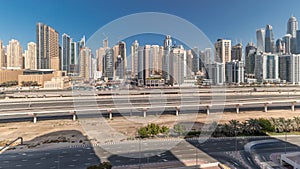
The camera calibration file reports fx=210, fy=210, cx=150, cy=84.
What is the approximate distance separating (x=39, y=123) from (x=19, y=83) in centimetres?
3412

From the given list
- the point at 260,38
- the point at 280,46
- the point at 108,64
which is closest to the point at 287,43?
the point at 280,46

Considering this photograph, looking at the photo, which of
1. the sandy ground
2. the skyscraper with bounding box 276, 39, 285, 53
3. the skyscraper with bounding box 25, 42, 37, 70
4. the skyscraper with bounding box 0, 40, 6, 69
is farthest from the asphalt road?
the skyscraper with bounding box 276, 39, 285, 53

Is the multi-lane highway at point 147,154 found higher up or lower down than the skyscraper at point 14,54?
lower down

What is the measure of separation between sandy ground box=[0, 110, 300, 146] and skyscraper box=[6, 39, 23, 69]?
51622mm

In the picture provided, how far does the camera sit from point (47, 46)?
58.3 metres

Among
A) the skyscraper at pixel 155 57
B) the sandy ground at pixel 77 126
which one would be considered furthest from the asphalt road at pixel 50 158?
the skyscraper at pixel 155 57

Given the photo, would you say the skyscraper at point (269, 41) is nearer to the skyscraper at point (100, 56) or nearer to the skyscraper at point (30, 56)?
the skyscraper at point (100, 56)

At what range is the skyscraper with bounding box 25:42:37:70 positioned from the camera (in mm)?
57737

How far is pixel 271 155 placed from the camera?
9.90 metres

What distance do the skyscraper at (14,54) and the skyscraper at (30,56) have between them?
2.21 meters

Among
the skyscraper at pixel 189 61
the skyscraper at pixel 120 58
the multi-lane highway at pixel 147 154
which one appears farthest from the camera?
the skyscraper at pixel 120 58

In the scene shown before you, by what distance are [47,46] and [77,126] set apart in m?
50.5

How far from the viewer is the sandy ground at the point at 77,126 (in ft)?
41.5

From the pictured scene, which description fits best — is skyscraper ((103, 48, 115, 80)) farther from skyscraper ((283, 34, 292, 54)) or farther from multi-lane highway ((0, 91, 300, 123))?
skyscraper ((283, 34, 292, 54))
